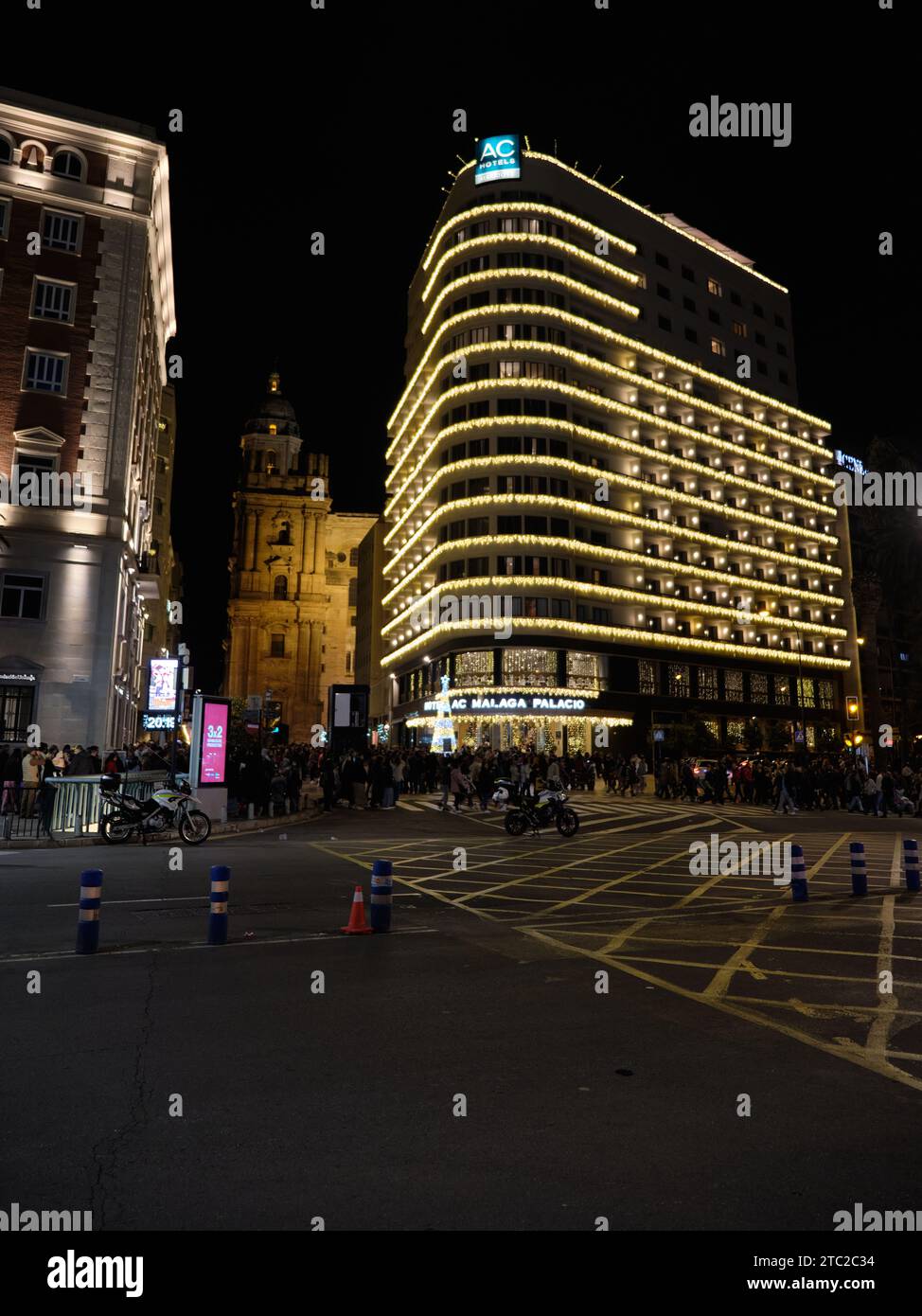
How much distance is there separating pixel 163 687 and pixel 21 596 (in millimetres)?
7203

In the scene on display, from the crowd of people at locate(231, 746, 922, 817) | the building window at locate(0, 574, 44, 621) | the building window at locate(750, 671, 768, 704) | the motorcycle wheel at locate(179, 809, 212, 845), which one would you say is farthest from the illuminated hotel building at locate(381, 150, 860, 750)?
the motorcycle wheel at locate(179, 809, 212, 845)

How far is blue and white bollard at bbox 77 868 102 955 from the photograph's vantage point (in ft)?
24.0

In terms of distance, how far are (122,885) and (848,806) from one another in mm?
27432

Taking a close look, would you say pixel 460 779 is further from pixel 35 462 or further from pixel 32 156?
pixel 32 156

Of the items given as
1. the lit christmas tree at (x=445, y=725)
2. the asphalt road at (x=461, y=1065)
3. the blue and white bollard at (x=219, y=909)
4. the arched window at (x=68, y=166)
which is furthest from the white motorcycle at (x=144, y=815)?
the lit christmas tree at (x=445, y=725)

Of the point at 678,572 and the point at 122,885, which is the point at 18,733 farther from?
the point at 678,572

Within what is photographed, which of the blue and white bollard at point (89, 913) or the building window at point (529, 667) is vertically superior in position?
the building window at point (529, 667)

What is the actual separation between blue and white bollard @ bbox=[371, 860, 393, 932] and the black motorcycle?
10320 millimetres

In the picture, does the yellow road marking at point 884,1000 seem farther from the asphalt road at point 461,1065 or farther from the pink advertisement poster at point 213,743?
the pink advertisement poster at point 213,743

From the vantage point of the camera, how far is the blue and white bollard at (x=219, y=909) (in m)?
7.76

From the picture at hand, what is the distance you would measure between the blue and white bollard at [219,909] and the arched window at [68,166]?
33.6 metres

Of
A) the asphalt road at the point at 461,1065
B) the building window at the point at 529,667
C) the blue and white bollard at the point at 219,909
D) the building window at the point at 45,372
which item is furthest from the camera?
the building window at the point at 529,667

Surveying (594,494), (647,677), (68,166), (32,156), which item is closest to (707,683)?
(647,677)

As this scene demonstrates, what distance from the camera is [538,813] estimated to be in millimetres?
19125
